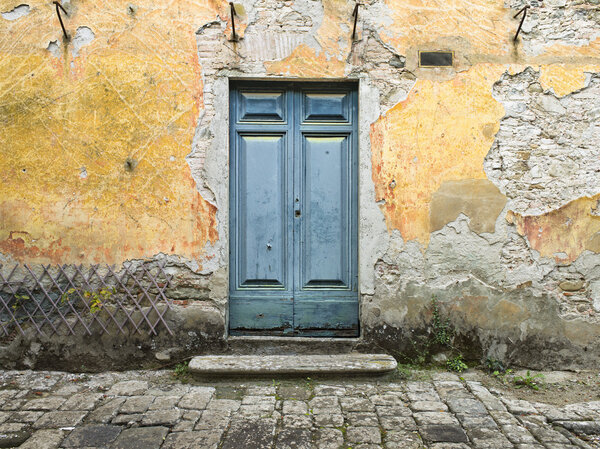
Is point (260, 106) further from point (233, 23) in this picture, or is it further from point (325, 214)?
point (325, 214)

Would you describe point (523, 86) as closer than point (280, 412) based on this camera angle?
No

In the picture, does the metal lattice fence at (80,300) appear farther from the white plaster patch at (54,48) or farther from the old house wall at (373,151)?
the white plaster patch at (54,48)

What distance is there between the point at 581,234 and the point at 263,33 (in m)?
3.22

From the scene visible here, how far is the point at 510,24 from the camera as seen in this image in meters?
3.93

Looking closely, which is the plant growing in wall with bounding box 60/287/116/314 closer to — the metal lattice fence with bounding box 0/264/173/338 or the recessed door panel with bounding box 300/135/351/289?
the metal lattice fence with bounding box 0/264/173/338

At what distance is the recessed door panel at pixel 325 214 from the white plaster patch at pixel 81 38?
6.66ft

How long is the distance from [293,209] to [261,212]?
0.29m

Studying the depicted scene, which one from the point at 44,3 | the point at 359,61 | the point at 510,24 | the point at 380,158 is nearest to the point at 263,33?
the point at 359,61

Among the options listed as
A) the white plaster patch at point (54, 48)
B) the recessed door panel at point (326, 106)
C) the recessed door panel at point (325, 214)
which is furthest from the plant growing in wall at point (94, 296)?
the recessed door panel at point (326, 106)

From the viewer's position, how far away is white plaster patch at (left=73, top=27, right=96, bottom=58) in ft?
12.7

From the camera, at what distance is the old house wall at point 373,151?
3.87 m

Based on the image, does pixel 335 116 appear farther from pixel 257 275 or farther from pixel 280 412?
pixel 280 412

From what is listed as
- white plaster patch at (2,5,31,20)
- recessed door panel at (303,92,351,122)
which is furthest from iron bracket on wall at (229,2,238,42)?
white plaster patch at (2,5,31,20)

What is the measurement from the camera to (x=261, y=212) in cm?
406
